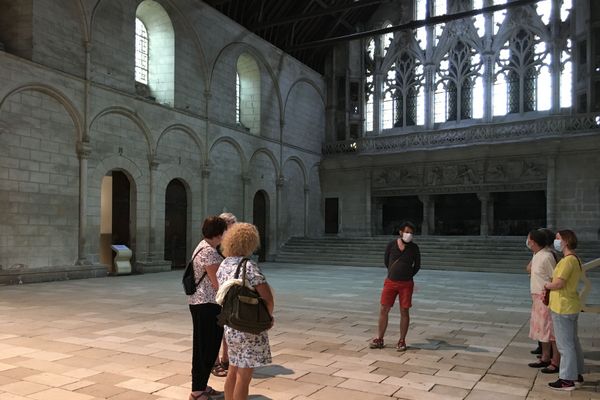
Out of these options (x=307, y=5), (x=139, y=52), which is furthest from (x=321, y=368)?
(x=307, y=5)

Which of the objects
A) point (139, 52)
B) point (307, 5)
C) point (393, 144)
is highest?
point (307, 5)

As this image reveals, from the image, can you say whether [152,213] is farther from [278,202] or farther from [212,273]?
[212,273]

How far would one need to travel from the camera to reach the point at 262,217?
78.8 feet

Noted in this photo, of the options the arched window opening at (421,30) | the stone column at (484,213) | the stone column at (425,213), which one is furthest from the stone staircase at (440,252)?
the arched window opening at (421,30)

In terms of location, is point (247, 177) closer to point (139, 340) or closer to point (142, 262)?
point (142, 262)

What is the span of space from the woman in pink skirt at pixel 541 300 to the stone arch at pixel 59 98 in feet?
41.8

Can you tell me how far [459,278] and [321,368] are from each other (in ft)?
38.5

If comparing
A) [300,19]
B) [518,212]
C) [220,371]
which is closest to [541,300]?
[220,371]

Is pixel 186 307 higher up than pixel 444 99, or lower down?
lower down

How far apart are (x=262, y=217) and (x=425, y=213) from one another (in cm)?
800

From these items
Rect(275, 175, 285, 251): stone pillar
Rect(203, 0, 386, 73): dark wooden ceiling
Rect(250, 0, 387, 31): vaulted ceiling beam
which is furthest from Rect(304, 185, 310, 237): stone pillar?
Rect(250, 0, 387, 31): vaulted ceiling beam

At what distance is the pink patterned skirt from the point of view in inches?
220

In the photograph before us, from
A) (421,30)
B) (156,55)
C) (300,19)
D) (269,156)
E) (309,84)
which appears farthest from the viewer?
(309,84)

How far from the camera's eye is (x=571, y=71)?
23.2m
